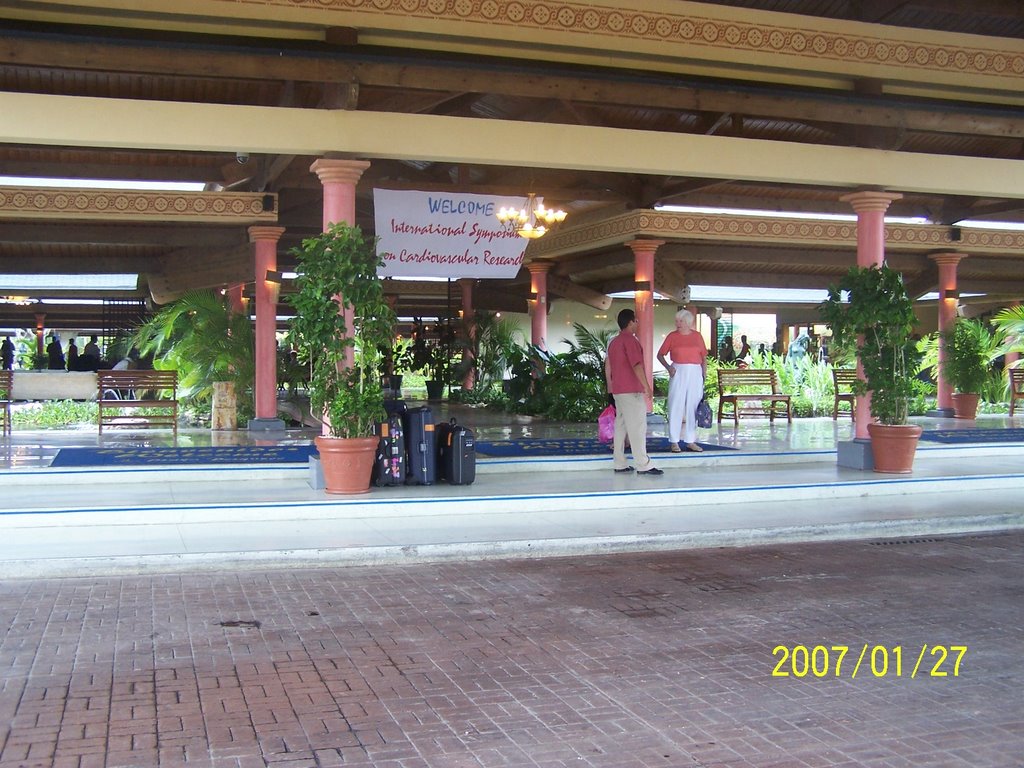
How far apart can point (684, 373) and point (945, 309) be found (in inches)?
385

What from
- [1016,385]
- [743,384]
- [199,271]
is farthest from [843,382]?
[199,271]

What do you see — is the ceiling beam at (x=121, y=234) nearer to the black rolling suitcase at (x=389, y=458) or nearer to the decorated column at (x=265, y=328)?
the decorated column at (x=265, y=328)

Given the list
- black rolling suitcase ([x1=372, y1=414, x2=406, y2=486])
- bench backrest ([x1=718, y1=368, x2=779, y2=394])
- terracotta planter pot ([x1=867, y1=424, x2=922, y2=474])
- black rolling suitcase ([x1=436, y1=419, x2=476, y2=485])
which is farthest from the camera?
bench backrest ([x1=718, y1=368, x2=779, y2=394])

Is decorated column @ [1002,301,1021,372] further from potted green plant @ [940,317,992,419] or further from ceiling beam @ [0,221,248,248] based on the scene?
ceiling beam @ [0,221,248,248]

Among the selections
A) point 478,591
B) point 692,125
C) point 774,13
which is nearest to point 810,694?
point 478,591

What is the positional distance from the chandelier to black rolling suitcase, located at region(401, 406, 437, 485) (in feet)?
13.7

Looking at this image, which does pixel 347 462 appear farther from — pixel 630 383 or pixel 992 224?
pixel 992 224

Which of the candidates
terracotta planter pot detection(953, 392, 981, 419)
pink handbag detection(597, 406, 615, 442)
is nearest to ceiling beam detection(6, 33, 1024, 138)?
pink handbag detection(597, 406, 615, 442)

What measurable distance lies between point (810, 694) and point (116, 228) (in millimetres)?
15278

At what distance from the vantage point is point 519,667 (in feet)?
16.6

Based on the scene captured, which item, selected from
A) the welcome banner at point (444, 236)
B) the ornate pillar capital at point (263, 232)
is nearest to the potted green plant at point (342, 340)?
the welcome banner at point (444, 236)

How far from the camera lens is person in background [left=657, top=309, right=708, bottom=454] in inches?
495

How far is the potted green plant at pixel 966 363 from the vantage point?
1869 centimetres
